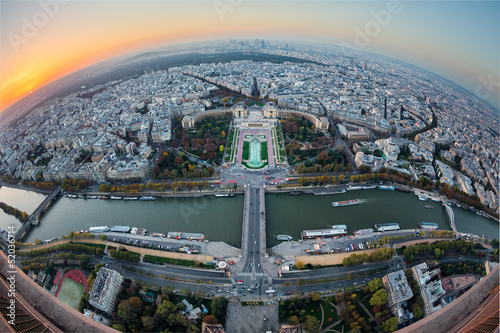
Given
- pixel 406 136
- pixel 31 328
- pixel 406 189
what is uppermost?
pixel 406 136

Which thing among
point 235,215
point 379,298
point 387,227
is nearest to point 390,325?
point 379,298

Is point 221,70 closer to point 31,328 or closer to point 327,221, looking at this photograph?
point 327,221

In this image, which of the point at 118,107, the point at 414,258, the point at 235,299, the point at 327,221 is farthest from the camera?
the point at 118,107

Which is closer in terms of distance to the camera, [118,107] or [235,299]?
[235,299]

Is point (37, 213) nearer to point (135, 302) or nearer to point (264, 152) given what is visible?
point (135, 302)

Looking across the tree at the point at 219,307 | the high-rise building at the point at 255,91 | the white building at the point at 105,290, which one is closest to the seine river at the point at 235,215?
the tree at the point at 219,307

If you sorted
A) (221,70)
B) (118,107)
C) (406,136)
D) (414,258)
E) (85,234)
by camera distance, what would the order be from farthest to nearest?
(221,70), (118,107), (406,136), (85,234), (414,258)

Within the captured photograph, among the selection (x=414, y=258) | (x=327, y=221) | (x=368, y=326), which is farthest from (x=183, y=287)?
(x=414, y=258)

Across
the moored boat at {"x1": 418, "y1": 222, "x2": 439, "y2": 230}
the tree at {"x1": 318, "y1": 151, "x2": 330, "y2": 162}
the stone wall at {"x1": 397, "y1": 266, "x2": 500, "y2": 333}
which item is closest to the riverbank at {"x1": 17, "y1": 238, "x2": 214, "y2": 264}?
the stone wall at {"x1": 397, "y1": 266, "x2": 500, "y2": 333}
